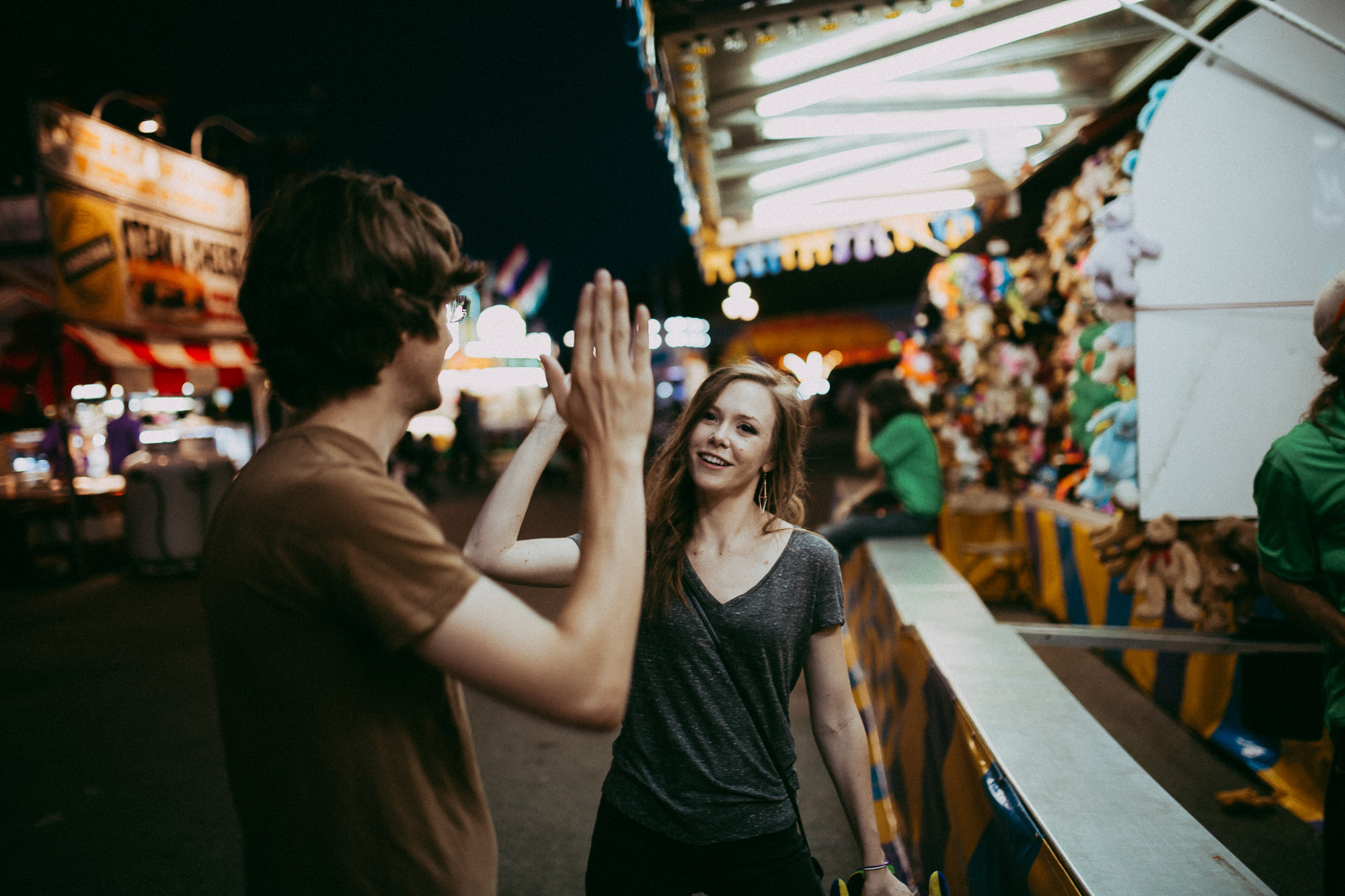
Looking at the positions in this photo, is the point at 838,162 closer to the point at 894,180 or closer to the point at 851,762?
the point at 894,180

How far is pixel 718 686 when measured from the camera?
1.90 metres

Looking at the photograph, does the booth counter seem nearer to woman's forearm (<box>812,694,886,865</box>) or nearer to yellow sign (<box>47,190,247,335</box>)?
woman's forearm (<box>812,694,886,865</box>)

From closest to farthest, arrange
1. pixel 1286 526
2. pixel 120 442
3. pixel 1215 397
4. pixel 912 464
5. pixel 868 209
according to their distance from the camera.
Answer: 1. pixel 1286 526
2. pixel 1215 397
3. pixel 912 464
4. pixel 868 209
5. pixel 120 442

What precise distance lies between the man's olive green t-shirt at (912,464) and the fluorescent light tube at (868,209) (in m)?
1.93

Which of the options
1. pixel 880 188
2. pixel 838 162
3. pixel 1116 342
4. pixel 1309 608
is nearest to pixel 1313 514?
pixel 1309 608

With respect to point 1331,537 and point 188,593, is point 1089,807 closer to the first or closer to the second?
point 1331,537

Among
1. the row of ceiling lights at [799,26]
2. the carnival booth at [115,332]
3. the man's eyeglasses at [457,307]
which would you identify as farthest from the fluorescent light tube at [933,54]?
the carnival booth at [115,332]

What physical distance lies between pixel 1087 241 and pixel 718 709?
4.04 meters

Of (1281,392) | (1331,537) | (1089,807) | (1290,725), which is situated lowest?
(1290,725)

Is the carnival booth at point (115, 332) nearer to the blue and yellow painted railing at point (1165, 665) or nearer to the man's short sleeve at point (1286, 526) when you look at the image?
the blue and yellow painted railing at point (1165, 665)

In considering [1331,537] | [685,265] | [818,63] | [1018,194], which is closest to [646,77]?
[818,63]

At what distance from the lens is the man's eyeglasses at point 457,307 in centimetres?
123

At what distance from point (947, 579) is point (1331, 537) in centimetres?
250

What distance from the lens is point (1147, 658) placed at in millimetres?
5109
